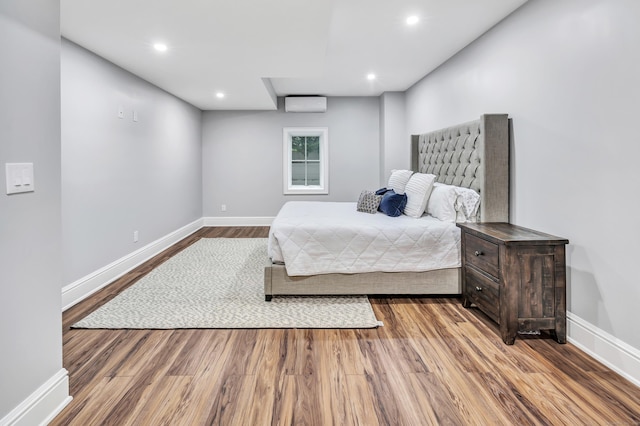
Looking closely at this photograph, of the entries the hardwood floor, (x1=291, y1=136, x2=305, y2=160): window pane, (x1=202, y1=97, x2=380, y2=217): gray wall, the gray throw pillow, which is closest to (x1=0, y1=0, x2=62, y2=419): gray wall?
the hardwood floor

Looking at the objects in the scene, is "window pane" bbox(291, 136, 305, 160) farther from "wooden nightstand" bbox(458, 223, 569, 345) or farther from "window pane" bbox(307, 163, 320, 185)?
"wooden nightstand" bbox(458, 223, 569, 345)

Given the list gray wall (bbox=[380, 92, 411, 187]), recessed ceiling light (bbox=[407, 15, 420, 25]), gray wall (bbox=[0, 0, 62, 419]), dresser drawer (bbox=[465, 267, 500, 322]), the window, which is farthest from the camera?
the window

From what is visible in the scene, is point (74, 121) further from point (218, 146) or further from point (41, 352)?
point (218, 146)

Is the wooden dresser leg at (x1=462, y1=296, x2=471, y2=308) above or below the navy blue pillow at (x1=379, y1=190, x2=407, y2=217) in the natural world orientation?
below

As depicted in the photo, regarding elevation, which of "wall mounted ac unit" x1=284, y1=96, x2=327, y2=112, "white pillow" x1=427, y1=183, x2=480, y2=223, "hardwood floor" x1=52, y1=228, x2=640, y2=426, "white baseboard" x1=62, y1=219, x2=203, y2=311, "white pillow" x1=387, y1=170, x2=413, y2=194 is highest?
"wall mounted ac unit" x1=284, y1=96, x2=327, y2=112

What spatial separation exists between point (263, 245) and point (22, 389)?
3735 mm

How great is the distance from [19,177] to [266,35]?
7.08 ft

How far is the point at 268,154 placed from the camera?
6801mm

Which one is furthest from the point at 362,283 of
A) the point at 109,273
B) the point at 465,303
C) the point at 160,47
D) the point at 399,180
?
the point at 160,47

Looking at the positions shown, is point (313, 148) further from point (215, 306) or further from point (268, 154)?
point (215, 306)

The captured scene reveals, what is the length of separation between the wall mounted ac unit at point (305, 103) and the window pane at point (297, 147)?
676 mm

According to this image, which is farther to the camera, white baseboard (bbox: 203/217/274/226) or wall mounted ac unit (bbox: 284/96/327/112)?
white baseboard (bbox: 203/217/274/226)

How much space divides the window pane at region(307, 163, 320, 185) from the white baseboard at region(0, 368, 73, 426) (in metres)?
5.62

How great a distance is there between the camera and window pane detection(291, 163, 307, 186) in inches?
277
